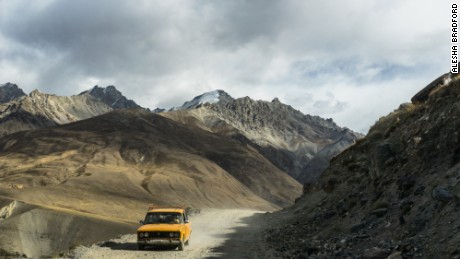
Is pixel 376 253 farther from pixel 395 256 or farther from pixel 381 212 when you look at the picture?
pixel 381 212

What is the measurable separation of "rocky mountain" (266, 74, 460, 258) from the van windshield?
14.1 ft

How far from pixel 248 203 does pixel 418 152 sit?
336 ft

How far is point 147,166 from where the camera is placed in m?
136

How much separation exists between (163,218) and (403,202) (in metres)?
9.85

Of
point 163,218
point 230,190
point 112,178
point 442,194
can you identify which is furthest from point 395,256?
point 230,190

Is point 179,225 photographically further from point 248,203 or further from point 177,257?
point 248,203

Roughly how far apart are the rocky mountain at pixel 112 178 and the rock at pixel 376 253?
4208 cm

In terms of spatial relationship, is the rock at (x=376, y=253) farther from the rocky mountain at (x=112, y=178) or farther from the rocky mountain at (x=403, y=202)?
the rocky mountain at (x=112, y=178)

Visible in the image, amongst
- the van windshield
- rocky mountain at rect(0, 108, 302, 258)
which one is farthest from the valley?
the van windshield

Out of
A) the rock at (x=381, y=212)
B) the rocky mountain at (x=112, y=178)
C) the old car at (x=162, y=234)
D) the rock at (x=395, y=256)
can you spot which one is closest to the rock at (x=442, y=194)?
the rock at (x=395, y=256)

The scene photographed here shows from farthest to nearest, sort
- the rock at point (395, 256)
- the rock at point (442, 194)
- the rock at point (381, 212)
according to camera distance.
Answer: the rock at point (381, 212) → the rock at point (442, 194) → the rock at point (395, 256)

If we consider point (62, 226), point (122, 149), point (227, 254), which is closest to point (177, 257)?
point (227, 254)

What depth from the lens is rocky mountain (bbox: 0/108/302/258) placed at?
5741 cm

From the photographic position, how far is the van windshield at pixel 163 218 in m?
19.4
